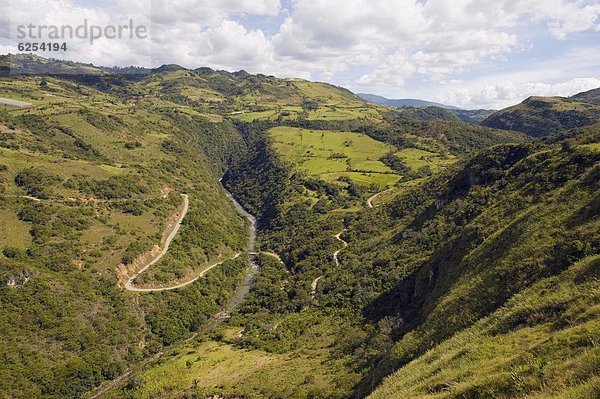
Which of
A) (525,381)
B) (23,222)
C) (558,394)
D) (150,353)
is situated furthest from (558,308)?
(23,222)

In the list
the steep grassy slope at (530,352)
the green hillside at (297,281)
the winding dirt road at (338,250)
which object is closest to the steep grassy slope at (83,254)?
the green hillside at (297,281)

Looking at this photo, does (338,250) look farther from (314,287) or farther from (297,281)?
(314,287)

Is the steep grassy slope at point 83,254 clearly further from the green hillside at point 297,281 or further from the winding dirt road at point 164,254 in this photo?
the winding dirt road at point 164,254

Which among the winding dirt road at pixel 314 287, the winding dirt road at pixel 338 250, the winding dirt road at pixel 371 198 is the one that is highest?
the winding dirt road at pixel 371 198

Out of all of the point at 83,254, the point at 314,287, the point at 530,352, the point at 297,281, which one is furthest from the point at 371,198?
the point at 530,352

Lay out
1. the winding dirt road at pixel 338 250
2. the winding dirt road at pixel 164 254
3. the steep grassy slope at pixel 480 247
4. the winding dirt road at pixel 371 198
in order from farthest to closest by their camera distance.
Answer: the winding dirt road at pixel 371 198
the winding dirt road at pixel 338 250
the winding dirt road at pixel 164 254
the steep grassy slope at pixel 480 247

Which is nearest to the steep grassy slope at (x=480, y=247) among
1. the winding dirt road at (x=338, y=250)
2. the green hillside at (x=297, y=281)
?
the green hillside at (x=297, y=281)

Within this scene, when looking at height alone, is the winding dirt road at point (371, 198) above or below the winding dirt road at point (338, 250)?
above

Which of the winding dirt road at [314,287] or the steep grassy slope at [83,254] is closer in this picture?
the steep grassy slope at [83,254]

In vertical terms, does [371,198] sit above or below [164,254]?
above

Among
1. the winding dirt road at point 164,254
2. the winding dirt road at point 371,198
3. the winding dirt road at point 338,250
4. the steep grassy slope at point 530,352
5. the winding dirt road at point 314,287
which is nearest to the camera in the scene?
the steep grassy slope at point 530,352

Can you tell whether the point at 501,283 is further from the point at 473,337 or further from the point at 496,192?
the point at 496,192

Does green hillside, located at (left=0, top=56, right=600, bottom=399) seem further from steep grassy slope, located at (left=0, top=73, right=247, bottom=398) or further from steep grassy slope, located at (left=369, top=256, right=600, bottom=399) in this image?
steep grassy slope, located at (left=0, top=73, right=247, bottom=398)
